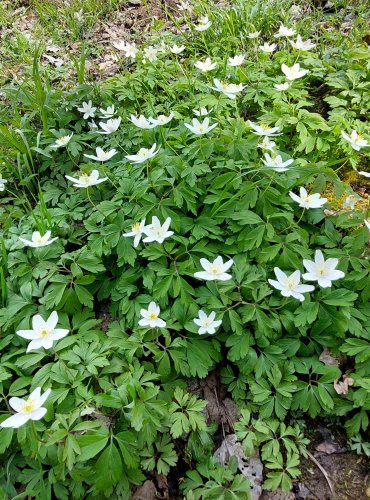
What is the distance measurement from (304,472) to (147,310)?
1204mm

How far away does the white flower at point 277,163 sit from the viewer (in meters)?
2.62

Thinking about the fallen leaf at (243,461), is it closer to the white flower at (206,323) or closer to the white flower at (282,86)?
the white flower at (206,323)

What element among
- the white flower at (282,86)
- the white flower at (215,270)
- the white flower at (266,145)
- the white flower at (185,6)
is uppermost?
the white flower at (185,6)

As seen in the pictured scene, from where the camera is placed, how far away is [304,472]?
226 cm

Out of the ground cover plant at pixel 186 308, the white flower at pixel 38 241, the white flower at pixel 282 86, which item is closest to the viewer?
the ground cover plant at pixel 186 308

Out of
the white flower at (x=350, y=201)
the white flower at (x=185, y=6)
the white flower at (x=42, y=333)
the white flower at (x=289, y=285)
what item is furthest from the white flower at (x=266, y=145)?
the white flower at (x=185, y=6)

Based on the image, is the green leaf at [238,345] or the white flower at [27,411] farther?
the green leaf at [238,345]

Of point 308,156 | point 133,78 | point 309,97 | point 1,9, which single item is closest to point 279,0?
point 309,97

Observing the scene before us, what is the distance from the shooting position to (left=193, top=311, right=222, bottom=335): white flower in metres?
2.30

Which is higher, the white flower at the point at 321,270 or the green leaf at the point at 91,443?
the white flower at the point at 321,270

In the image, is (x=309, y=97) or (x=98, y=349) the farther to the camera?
(x=309, y=97)

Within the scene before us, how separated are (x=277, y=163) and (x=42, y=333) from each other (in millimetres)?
1725

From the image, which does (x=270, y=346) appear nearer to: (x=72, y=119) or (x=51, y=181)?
(x=51, y=181)

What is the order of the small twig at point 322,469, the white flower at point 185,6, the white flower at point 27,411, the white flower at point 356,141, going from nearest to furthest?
1. the white flower at point 27,411
2. the small twig at point 322,469
3. the white flower at point 356,141
4. the white flower at point 185,6
